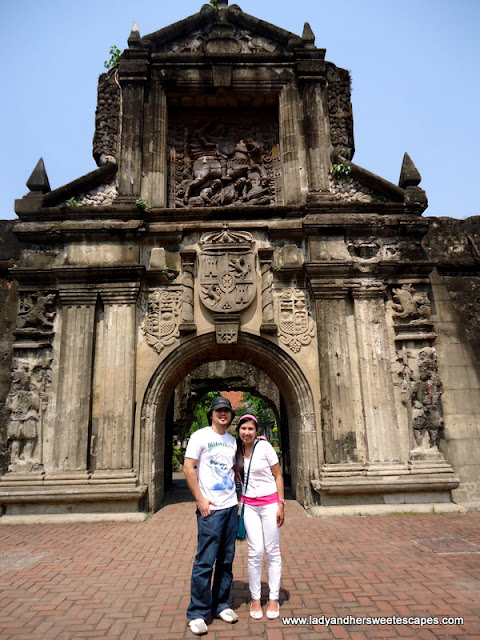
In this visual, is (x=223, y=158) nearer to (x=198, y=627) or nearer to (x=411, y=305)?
(x=411, y=305)

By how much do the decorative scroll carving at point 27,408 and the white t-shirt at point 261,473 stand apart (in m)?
5.25

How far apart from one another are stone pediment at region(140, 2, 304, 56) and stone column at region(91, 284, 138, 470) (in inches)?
227

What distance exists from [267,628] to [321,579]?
117cm

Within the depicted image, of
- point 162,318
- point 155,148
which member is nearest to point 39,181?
point 155,148

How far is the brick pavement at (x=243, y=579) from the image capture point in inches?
136

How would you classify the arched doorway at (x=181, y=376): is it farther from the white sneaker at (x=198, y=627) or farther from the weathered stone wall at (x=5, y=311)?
the white sneaker at (x=198, y=627)

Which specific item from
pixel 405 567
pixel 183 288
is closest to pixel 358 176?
pixel 183 288

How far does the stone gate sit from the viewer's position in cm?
760

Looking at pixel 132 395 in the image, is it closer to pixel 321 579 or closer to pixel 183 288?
pixel 183 288

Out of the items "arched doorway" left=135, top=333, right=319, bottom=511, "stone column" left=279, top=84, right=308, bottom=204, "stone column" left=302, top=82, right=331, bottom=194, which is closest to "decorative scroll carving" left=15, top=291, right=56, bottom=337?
"arched doorway" left=135, top=333, right=319, bottom=511

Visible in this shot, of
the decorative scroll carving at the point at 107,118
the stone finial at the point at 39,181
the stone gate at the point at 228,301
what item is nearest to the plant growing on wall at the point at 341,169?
the stone gate at the point at 228,301

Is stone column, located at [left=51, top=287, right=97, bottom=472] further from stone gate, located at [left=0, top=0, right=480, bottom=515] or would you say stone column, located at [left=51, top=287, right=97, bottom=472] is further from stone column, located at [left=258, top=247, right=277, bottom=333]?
stone column, located at [left=258, top=247, right=277, bottom=333]

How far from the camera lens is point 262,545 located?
3658mm

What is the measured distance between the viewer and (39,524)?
705 cm
